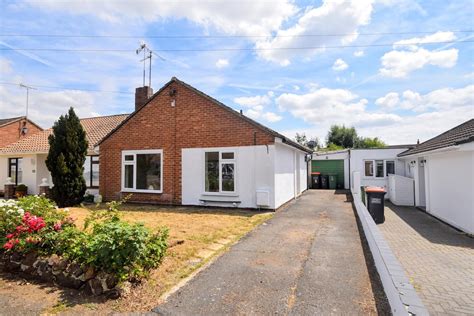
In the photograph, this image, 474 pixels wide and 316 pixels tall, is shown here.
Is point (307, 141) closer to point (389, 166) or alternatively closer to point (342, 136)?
point (342, 136)

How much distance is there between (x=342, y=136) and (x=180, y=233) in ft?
170

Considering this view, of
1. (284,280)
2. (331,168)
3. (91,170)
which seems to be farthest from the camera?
(331,168)

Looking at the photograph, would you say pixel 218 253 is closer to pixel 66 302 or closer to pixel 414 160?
pixel 66 302

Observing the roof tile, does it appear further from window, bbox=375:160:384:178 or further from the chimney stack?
window, bbox=375:160:384:178

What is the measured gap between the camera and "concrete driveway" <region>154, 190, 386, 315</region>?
144 inches

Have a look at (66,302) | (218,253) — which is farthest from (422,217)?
(66,302)

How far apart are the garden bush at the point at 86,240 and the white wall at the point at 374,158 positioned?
60.5 ft

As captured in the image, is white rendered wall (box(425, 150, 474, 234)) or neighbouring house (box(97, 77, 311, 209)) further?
neighbouring house (box(97, 77, 311, 209))

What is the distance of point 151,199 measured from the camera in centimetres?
1312

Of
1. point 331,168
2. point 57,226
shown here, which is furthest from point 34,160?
point 331,168

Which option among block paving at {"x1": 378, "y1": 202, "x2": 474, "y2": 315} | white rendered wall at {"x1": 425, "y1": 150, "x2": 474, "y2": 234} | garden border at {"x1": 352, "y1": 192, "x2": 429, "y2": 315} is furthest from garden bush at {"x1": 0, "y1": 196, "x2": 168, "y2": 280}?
white rendered wall at {"x1": 425, "y1": 150, "x2": 474, "y2": 234}

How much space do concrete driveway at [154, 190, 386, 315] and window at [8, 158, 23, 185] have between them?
64.4ft

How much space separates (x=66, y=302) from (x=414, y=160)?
56.5 feet

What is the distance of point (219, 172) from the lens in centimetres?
1181
